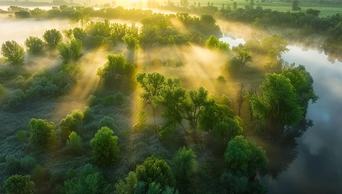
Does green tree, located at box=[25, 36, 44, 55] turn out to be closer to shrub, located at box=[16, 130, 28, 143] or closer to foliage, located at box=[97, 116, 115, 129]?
shrub, located at box=[16, 130, 28, 143]

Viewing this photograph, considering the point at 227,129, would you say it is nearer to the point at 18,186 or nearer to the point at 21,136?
the point at 18,186

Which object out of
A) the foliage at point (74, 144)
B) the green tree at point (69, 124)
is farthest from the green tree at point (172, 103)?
the green tree at point (69, 124)

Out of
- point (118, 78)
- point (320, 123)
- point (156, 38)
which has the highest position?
point (156, 38)

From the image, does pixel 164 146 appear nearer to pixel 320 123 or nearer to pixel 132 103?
pixel 132 103

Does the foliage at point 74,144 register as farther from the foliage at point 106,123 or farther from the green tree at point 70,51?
the green tree at point 70,51

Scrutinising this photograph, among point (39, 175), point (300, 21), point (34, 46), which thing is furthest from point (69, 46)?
point (300, 21)

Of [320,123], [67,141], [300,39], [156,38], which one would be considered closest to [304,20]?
[300,39]
